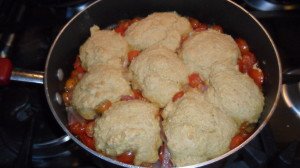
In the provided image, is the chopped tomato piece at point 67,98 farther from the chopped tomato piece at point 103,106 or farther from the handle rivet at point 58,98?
the chopped tomato piece at point 103,106

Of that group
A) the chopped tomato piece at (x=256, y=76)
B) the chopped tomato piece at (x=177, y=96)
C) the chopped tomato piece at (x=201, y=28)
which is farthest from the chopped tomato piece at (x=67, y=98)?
the chopped tomato piece at (x=256, y=76)

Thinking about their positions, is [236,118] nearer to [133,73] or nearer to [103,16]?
[133,73]

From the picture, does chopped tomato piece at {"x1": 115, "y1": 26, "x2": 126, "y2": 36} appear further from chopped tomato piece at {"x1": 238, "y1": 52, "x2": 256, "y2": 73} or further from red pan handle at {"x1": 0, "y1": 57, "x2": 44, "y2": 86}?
chopped tomato piece at {"x1": 238, "y1": 52, "x2": 256, "y2": 73}

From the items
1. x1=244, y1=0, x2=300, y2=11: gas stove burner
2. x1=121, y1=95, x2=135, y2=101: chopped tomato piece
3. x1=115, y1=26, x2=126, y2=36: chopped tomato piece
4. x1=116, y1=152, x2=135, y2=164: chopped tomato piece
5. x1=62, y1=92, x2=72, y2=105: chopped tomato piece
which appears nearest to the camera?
x1=116, y1=152, x2=135, y2=164: chopped tomato piece

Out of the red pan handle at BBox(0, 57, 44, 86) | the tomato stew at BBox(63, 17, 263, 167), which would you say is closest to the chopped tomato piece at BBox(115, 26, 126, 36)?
the tomato stew at BBox(63, 17, 263, 167)

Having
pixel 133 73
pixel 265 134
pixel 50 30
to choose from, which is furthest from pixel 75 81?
pixel 265 134
